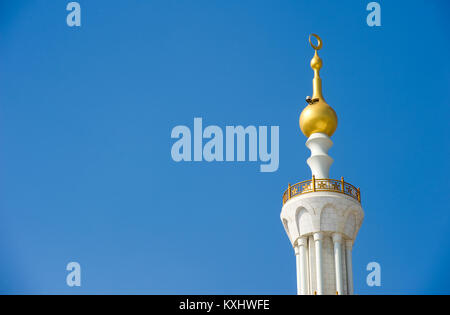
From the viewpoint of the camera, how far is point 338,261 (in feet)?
156

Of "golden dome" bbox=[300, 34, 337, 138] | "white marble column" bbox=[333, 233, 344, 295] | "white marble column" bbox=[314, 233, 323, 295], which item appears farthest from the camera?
"golden dome" bbox=[300, 34, 337, 138]

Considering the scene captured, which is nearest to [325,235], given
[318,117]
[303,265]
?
[303,265]

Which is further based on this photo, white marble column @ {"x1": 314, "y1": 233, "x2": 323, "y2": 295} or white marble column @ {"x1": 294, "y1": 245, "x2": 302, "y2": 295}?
white marble column @ {"x1": 294, "y1": 245, "x2": 302, "y2": 295}

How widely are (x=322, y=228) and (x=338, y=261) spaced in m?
1.85

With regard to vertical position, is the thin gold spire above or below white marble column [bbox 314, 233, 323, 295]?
above

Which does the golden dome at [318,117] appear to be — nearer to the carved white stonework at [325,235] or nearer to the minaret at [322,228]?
the minaret at [322,228]

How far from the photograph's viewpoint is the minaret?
156 feet

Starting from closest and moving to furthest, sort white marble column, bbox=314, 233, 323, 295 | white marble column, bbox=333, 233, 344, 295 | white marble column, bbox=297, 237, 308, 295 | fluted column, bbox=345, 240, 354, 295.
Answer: white marble column, bbox=314, 233, 323, 295 < white marble column, bbox=333, 233, 344, 295 < fluted column, bbox=345, 240, 354, 295 < white marble column, bbox=297, 237, 308, 295

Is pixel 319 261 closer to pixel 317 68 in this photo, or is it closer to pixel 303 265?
pixel 303 265

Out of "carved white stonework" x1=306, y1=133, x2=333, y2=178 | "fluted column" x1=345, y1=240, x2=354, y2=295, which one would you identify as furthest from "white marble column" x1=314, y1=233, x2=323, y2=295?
"carved white stonework" x1=306, y1=133, x2=333, y2=178

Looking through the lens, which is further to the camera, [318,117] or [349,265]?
[318,117]

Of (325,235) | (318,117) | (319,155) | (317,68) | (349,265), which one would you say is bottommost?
(349,265)

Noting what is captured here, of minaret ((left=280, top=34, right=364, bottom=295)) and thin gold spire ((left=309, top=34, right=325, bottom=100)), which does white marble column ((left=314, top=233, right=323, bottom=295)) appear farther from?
thin gold spire ((left=309, top=34, right=325, bottom=100))
